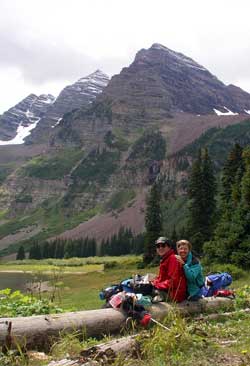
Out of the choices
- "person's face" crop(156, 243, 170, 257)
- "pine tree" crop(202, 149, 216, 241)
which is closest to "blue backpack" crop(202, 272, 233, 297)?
"person's face" crop(156, 243, 170, 257)

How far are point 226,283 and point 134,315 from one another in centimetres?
501

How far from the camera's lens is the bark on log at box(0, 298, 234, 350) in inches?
405

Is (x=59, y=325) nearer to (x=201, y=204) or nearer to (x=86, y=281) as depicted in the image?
(x=201, y=204)

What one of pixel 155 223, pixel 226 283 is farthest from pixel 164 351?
pixel 155 223

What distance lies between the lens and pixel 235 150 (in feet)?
204

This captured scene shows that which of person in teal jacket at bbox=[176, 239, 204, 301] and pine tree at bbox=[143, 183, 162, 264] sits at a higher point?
person in teal jacket at bbox=[176, 239, 204, 301]

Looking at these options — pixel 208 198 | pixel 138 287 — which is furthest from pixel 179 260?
pixel 208 198

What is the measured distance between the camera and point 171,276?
12984mm

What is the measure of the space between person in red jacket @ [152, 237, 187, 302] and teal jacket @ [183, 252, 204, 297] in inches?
4.7

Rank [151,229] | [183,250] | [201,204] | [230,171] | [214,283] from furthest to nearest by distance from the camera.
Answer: [151,229] → [201,204] → [230,171] → [214,283] → [183,250]

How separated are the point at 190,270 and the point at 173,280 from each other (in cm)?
52

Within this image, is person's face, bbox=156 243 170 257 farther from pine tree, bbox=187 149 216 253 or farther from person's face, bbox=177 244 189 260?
pine tree, bbox=187 149 216 253

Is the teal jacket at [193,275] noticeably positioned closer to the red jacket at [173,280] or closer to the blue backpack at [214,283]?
the red jacket at [173,280]

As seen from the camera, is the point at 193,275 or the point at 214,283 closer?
the point at 193,275
